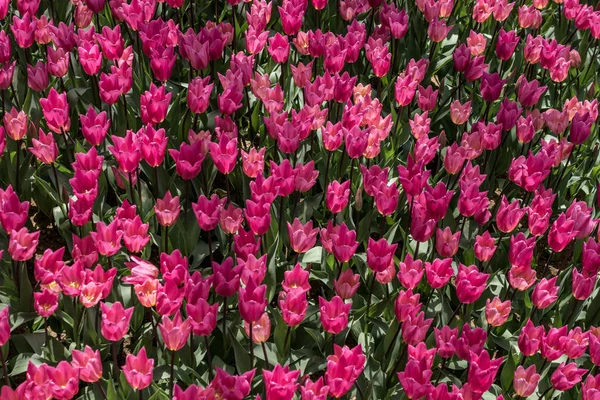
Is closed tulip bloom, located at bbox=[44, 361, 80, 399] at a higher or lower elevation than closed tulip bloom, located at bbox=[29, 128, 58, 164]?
lower

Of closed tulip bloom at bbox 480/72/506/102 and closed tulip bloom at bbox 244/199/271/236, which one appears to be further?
closed tulip bloom at bbox 480/72/506/102

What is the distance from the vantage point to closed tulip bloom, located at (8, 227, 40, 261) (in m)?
2.69

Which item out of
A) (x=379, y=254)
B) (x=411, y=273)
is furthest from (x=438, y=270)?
(x=379, y=254)

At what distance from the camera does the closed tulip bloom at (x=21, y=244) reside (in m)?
2.69

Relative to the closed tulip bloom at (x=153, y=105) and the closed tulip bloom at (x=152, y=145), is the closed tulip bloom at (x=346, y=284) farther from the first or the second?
the closed tulip bloom at (x=153, y=105)

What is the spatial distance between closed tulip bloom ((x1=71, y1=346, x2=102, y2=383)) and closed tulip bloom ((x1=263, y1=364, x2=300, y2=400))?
1.60 ft

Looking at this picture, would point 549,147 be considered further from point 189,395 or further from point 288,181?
point 189,395

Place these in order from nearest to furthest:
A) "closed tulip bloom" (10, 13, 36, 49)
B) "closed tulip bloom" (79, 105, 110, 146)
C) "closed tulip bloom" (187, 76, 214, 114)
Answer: "closed tulip bloom" (79, 105, 110, 146), "closed tulip bloom" (187, 76, 214, 114), "closed tulip bloom" (10, 13, 36, 49)

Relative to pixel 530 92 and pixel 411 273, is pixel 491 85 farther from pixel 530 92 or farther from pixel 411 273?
pixel 411 273

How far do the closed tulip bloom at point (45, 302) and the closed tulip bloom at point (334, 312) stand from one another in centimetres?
83

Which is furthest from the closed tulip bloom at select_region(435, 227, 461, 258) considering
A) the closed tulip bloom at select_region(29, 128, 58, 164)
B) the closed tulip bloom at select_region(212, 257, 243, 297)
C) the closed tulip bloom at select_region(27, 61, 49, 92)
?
the closed tulip bloom at select_region(27, 61, 49, 92)

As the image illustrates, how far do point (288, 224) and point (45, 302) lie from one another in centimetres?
84

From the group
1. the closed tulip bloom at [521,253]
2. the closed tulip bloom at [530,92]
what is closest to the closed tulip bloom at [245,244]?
the closed tulip bloom at [521,253]

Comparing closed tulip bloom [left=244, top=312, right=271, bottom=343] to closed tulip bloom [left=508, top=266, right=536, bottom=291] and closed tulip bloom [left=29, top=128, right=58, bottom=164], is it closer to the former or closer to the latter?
closed tulip bloom [left=508, top=266, right=536, bottom=291]
